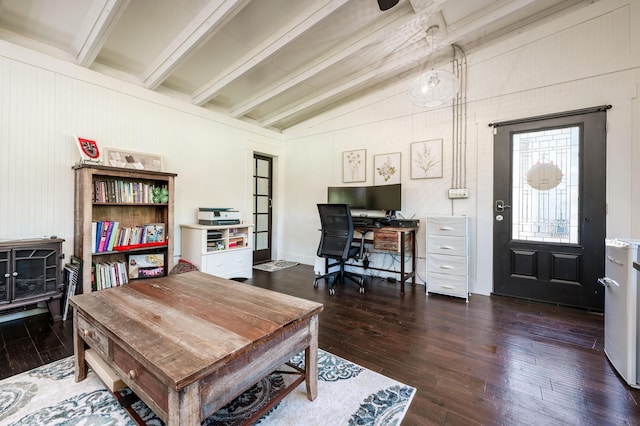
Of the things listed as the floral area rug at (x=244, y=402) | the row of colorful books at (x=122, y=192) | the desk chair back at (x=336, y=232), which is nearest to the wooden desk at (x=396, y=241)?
the desk chair back at (x=336, y=232)

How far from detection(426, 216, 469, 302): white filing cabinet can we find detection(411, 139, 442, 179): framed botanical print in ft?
2.34

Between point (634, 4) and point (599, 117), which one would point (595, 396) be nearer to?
point (599, 117)

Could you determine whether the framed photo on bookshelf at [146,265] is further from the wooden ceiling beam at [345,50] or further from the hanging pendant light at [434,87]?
the hanging pendant light at [434,87]

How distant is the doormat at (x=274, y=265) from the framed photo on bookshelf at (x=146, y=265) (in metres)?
1.58

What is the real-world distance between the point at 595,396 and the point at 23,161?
4.70 metres

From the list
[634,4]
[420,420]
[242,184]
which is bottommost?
[420,420]

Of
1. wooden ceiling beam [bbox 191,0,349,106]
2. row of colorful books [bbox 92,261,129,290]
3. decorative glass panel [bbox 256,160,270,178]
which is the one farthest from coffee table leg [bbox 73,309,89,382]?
decorative glass panel [bbox 256,160,270,178]

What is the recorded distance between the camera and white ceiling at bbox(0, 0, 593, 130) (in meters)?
2.38

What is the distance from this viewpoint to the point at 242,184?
4527 mm

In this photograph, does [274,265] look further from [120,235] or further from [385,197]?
[120,235]

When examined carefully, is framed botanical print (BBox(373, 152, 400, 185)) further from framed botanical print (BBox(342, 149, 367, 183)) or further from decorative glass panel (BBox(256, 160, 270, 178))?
decorative glass panel (BBox(256, 160, 270, 178))

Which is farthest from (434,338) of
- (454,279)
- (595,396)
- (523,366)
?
(454,279)

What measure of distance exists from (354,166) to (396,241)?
1.55m

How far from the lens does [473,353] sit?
1.97 m
